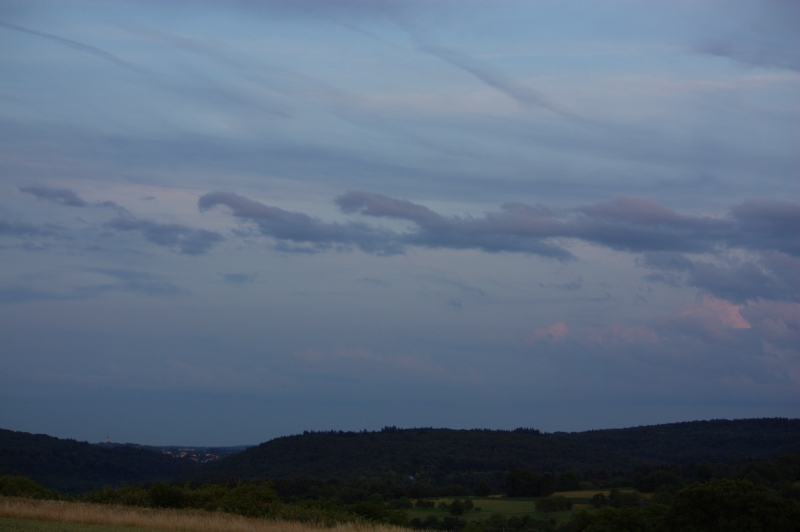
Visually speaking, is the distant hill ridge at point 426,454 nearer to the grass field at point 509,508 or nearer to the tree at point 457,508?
the grass field at point 509,508

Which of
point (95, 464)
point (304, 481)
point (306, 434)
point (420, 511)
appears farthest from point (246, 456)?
point (420, 511)

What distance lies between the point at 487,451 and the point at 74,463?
72947mm

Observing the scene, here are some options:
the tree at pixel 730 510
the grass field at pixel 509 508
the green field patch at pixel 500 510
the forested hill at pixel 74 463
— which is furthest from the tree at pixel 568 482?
the tree at pixel 730 510

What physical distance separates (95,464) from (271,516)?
266ft

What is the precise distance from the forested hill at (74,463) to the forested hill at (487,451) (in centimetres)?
805

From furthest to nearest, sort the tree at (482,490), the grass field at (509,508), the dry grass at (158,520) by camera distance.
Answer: the tree at (482,490) < the grass field at (509,508) < the dry grass at (158,520)

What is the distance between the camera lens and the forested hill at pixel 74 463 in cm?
8719

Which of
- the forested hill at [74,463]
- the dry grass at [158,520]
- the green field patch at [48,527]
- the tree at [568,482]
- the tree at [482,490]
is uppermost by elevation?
the green field patch at [48,527]

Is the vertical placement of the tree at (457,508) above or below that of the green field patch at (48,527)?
below

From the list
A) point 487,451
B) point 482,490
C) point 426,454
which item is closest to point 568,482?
point 482,490

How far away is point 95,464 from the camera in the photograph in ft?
316

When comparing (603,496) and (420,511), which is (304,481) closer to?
(420,511)

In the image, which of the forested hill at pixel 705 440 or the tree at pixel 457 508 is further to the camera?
the forested hill at pixel 705 440

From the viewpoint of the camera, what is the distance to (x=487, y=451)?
135500 mm
